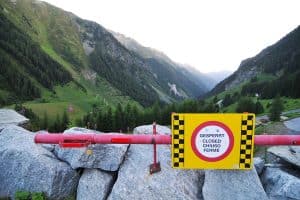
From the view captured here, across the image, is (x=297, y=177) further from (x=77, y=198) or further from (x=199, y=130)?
(x=77, y=198)

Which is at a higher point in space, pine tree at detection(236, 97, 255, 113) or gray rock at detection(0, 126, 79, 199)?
gray rock at detection(0, 126, 79, 199)

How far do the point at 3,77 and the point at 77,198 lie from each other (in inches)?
7617

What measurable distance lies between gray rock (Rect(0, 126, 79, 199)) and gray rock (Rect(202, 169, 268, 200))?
458 centimetres

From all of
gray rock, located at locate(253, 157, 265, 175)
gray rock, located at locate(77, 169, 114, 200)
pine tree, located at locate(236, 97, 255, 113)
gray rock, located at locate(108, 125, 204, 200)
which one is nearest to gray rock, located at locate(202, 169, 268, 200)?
gray rock, located at locate(108, 125, 204, 200)

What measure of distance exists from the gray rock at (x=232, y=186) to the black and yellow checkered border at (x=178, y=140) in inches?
48.7

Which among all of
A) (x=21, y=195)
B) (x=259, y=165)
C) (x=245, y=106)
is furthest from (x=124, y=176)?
(x=245, y=106)

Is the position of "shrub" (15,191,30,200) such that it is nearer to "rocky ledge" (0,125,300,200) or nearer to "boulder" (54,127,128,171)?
"rocky ledge" (0,125,300,200)

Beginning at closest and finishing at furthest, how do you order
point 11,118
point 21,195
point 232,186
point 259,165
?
point 232,186
point 21,195
point 259,165
point 11,118

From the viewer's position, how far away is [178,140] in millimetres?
A: 9008

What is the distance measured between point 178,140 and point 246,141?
1.91 meters

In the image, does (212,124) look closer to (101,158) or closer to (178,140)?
(178,140)

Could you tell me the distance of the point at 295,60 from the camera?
196m

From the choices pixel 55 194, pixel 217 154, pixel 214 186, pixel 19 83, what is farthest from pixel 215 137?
pixel 19 83

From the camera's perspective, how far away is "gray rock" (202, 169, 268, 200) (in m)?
9.27
